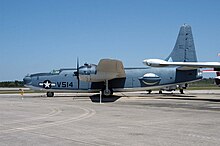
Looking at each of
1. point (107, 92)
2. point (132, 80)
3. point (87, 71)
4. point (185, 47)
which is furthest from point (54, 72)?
point (185, 47)

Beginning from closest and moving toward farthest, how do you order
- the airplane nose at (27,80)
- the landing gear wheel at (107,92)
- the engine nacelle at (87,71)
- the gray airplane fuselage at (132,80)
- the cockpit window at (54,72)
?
the engine nacelle at (87,71) → the landing gear wheel at (107,92) → the gray airplane fuselage at (132,80) → the cockpit window at (54,72) → the airplane nose at (27,80)

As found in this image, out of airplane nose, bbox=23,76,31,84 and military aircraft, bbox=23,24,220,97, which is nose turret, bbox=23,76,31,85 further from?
military aircraft, bbox=23,24,220,97

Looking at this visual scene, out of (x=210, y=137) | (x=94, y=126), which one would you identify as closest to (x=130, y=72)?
(x=94, y=126)

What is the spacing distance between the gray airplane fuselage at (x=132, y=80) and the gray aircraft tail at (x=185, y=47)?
1.63 m

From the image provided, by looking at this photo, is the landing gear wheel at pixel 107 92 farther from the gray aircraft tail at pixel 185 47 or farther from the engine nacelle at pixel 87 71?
the gray aircraft tail at pixel 185 47

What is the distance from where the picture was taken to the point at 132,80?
36.2 metres

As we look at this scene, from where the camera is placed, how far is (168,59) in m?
37.2

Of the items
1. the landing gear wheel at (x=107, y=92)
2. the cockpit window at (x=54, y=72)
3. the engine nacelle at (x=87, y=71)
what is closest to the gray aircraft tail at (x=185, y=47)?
the landing gear wheel at (x=107, y=92)

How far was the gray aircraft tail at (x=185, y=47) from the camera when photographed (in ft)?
119

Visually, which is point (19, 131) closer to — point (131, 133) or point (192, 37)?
point (131, 133)

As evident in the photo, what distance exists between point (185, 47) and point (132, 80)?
7453 mm

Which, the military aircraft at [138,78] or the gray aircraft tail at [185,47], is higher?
the gray aircraft tail at [185,47]

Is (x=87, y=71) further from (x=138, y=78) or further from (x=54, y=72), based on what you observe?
(x=138, y=78)

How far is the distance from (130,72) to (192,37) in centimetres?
855
